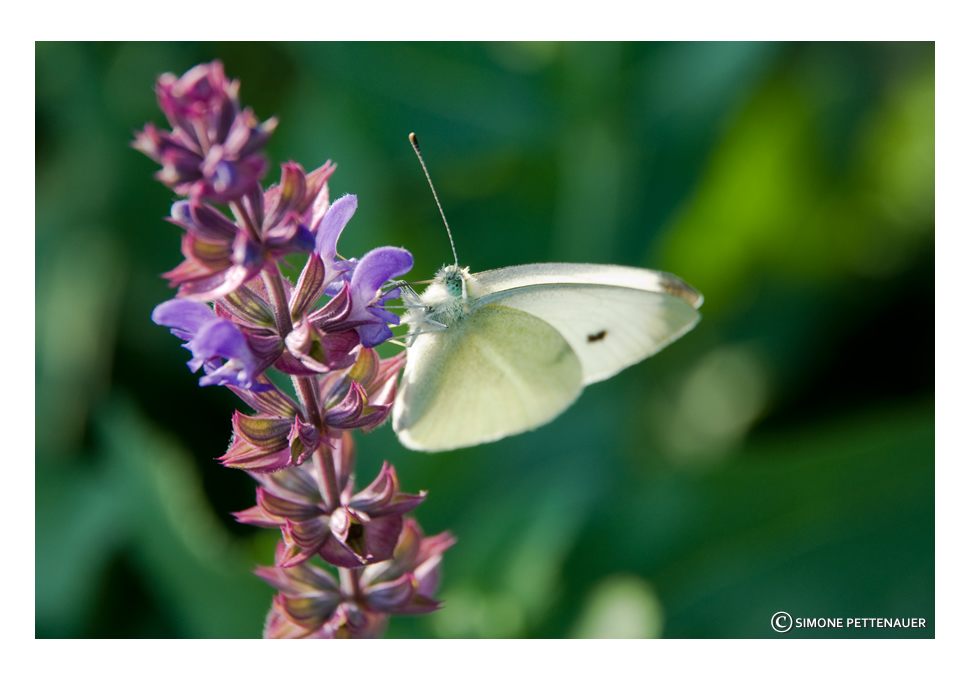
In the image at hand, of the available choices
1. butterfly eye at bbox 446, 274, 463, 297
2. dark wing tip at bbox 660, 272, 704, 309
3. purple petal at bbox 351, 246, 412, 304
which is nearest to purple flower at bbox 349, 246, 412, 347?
purple petal at bbox 351, 246, 412, 304

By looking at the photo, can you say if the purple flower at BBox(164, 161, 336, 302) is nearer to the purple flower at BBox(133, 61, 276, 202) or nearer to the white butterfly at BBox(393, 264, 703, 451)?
A: the purple flower at BBox(133, 61, 276, 202)

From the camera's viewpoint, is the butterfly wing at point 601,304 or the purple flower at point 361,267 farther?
the butterfly wing at point 601,304

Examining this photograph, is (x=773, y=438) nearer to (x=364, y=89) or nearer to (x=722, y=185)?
(x=722, y=185)

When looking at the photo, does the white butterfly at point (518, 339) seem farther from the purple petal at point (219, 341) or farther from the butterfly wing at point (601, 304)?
the purple petal at point (219, 341)

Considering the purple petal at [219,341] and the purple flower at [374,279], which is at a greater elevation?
the purple flower at [374,279]

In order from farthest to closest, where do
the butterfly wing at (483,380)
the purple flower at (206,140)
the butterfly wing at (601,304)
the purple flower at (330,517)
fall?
the butterfly wing at (601,304) → the butterfly wing at (483,380) → the purple flower at (330,517) → the purple flower at (206,140)

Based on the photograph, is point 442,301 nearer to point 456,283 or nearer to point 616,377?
point 456,283

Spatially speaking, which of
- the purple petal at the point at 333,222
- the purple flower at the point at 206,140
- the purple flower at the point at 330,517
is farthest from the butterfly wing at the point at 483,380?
the purple flower at the point at 206,140
